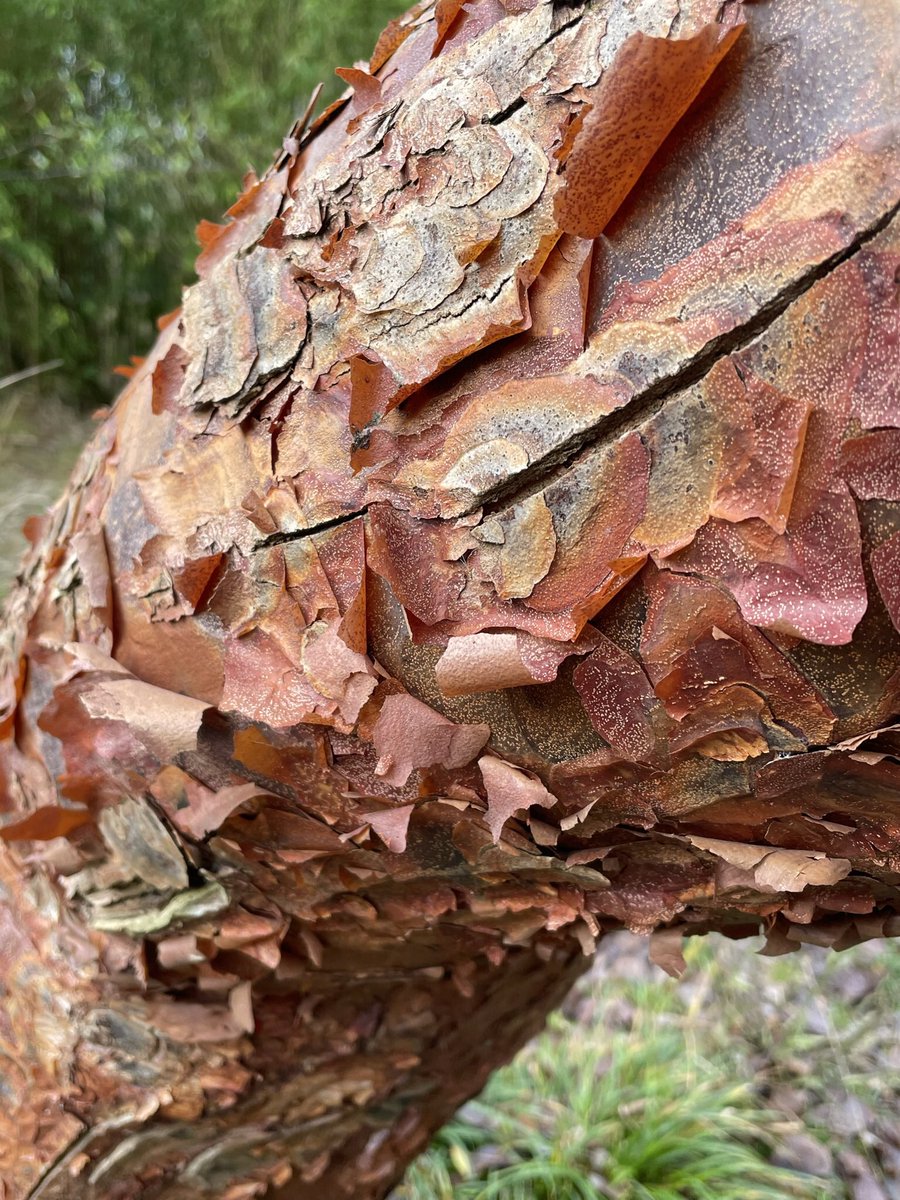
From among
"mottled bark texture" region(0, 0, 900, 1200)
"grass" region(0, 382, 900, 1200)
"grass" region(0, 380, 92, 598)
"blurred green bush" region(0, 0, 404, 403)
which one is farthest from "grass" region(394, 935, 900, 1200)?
"blurred green bush" region(0, 0, 404, 403)

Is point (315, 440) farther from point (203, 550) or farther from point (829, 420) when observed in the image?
point (829, 420)

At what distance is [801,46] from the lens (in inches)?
11.4

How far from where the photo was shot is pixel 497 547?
0.34m

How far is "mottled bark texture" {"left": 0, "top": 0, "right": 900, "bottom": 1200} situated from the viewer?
0.29 metres

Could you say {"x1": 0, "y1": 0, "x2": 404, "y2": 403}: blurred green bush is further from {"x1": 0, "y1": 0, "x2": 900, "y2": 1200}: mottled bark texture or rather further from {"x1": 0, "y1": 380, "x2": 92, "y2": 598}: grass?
{"x1": 0, "y1": 0, "x2": 900, "y2": 1200}: mottled bark texture

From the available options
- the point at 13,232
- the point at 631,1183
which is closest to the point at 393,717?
the point at 631,1183

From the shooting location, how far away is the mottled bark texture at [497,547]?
0.95 feet

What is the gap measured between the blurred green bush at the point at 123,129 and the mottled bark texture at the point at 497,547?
2.15m

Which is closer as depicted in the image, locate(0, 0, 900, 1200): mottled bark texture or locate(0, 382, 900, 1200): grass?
locate(0, 0, 900, 1200): mottled bark texture

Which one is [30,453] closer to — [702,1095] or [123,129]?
[123,129]

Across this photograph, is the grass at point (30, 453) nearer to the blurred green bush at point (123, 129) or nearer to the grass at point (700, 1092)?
the blurred green bush at point (123, 129)

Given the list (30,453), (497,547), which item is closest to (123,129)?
(30,453)

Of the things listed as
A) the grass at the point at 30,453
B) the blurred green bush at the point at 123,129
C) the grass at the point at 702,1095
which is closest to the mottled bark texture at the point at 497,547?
the grass at the point at 702,1095

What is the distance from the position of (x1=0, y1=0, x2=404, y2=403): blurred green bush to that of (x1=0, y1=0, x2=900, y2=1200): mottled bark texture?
7.06 feet
